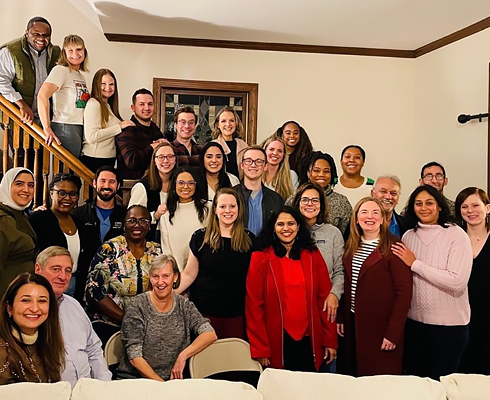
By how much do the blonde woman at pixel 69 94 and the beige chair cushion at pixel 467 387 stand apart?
3.01 metres

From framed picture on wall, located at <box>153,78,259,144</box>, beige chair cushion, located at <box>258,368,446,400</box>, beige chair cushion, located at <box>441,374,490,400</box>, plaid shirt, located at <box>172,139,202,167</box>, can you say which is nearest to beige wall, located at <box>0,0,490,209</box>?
framed picture on wall, located at <box>153,78,259,144</box>

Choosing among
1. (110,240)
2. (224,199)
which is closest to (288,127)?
(224,199)

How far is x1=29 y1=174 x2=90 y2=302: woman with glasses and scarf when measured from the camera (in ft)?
10.5

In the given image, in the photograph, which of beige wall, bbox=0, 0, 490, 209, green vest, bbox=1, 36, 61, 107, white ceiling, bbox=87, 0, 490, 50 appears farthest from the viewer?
beige wall, bbox=0, 0, 490, 209

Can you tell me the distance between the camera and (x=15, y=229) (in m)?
2.88

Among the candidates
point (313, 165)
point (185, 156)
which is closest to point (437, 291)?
point (313, 165)

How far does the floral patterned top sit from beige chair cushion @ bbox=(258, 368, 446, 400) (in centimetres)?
133

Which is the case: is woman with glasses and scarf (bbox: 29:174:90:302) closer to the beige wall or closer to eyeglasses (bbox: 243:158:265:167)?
eyeglasses (bbox: 243:158:265:167)

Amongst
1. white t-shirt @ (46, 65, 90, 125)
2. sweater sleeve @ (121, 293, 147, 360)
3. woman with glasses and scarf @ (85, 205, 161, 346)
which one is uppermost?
white t-shirt @ (46, 65, 90, 125)

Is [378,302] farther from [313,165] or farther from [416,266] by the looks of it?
[313,165]

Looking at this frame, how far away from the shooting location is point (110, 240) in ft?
10.3

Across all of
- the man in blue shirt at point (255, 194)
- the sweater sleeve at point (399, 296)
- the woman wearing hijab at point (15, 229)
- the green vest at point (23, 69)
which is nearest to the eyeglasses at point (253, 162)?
the man in blue shirt at point (255, 194)

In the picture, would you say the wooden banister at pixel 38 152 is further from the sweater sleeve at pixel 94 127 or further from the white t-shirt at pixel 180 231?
the white t-shirt at pixel 180 231

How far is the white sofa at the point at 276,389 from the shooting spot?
1.75m
